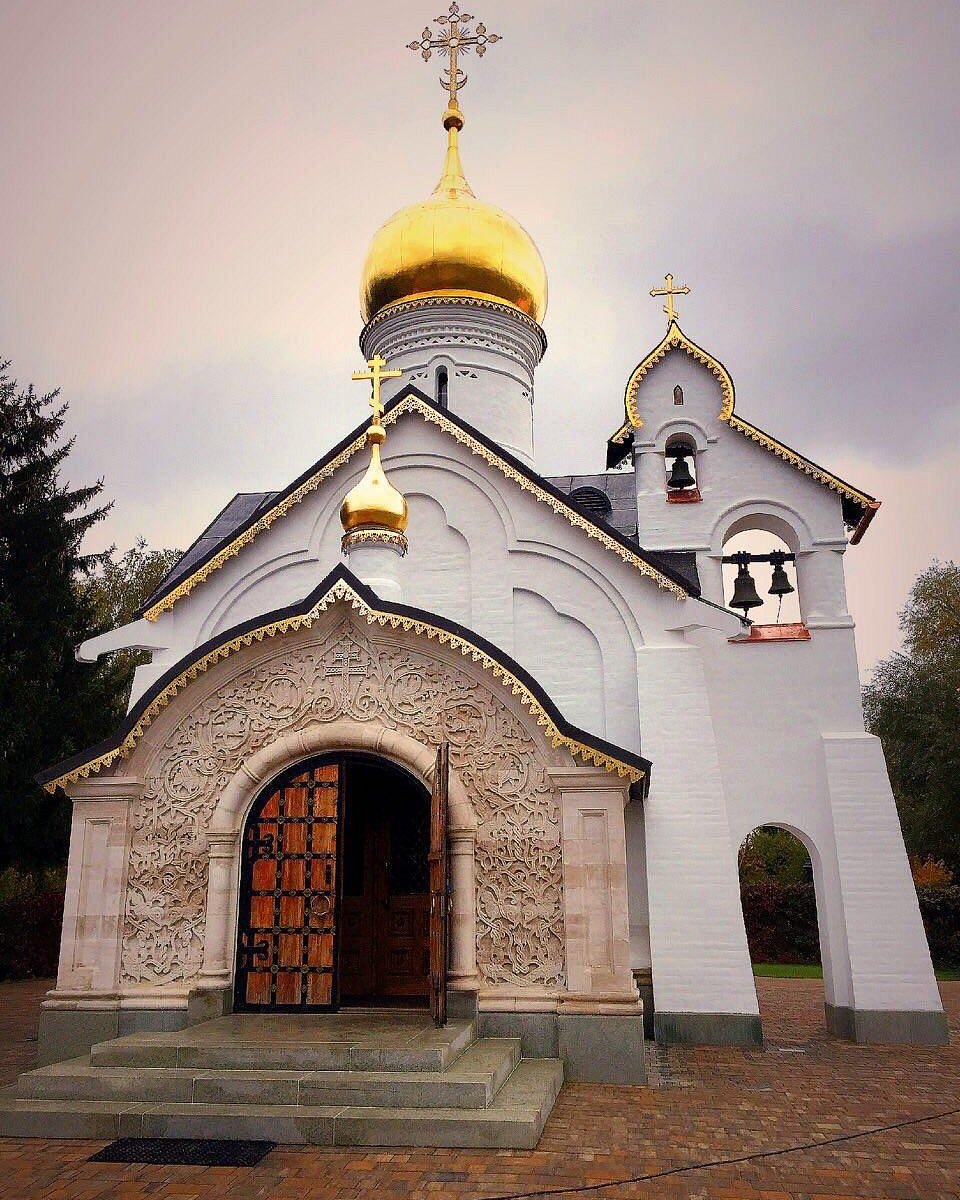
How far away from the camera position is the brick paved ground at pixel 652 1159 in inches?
198

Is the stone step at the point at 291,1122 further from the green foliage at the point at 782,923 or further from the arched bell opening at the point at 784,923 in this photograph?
the green foliage at the point at 782,923

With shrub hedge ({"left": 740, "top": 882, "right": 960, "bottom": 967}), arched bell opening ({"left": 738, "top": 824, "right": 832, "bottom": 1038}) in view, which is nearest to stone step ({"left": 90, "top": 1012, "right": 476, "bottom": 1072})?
arched bell opening ({"left": 738, "top": 824, "right": 832, "bottom": 1038})

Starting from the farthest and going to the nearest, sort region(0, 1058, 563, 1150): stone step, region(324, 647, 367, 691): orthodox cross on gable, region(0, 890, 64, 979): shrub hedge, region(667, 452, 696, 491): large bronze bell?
region(0, 890, 64, 979): shrub hedge → region(667, 452, 696, 491): large bronze bell → region(324, 647, 367, 691): orthodox cross on gable → region(0, 1058, 563, 1150): stone step

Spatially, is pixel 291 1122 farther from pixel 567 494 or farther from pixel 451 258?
pixel 451 258

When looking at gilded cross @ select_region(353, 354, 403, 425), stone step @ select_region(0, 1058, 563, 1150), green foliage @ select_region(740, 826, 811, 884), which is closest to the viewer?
stone step @ select_region(0, 1058, 563, 1150)

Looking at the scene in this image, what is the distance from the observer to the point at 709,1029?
29.1ft

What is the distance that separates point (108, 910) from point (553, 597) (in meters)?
5.46

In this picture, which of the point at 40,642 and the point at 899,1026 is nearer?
the point at 899,1026

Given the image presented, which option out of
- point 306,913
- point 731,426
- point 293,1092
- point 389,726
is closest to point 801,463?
point 731,426

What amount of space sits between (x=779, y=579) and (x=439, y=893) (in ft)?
20.2

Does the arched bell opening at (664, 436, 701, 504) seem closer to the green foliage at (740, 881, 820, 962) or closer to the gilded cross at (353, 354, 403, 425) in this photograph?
the gilded cross at (353, 354, 403, 425)

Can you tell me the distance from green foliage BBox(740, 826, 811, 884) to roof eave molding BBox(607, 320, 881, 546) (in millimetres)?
13362

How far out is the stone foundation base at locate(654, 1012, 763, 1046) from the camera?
A: 881 centimetres

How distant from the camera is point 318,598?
8.39 m
